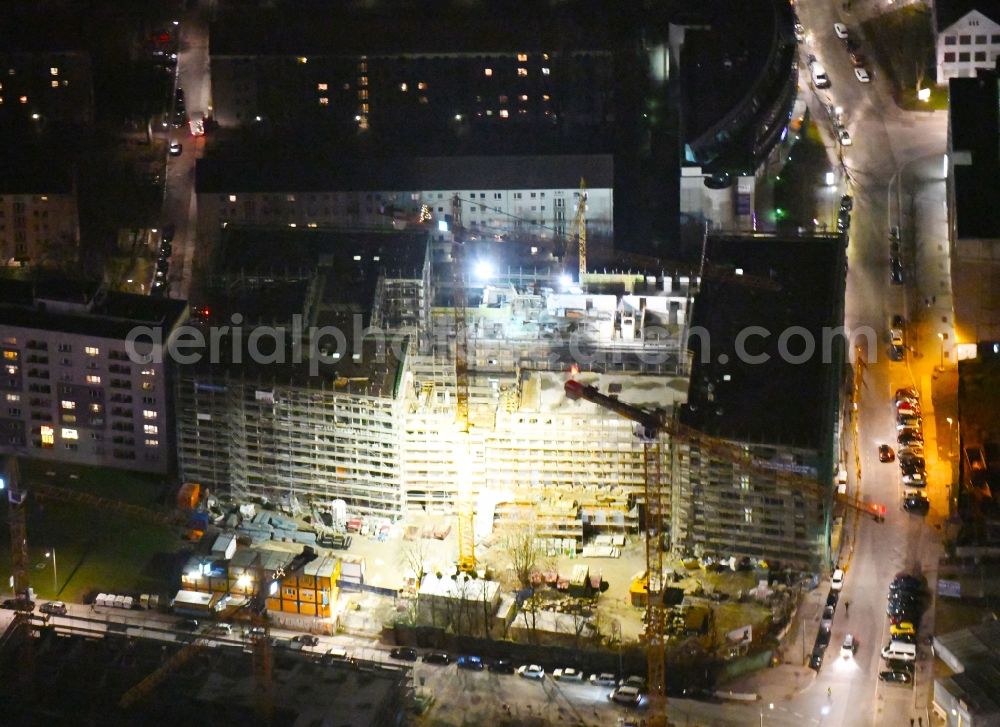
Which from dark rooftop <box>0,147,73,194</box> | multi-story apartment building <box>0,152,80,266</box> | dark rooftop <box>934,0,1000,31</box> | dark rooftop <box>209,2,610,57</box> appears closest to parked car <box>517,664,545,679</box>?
multi-story apartment building <box>0,152,80,266</box>

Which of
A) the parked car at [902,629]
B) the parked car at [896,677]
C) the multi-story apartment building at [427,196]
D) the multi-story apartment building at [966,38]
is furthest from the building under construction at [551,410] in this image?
the multi-story apartment building at [966,38]

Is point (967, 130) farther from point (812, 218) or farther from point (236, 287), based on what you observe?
point (236, 287)

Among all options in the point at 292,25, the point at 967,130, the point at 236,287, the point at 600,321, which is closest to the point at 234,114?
the point at 292,25

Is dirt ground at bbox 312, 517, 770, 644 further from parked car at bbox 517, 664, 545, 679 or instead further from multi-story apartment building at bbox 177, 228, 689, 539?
parked car at bbox 517, 664, 545, 679

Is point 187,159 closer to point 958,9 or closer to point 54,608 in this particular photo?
point 54,608

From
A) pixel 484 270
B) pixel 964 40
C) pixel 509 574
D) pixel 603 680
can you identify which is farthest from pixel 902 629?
pixel 964 40
